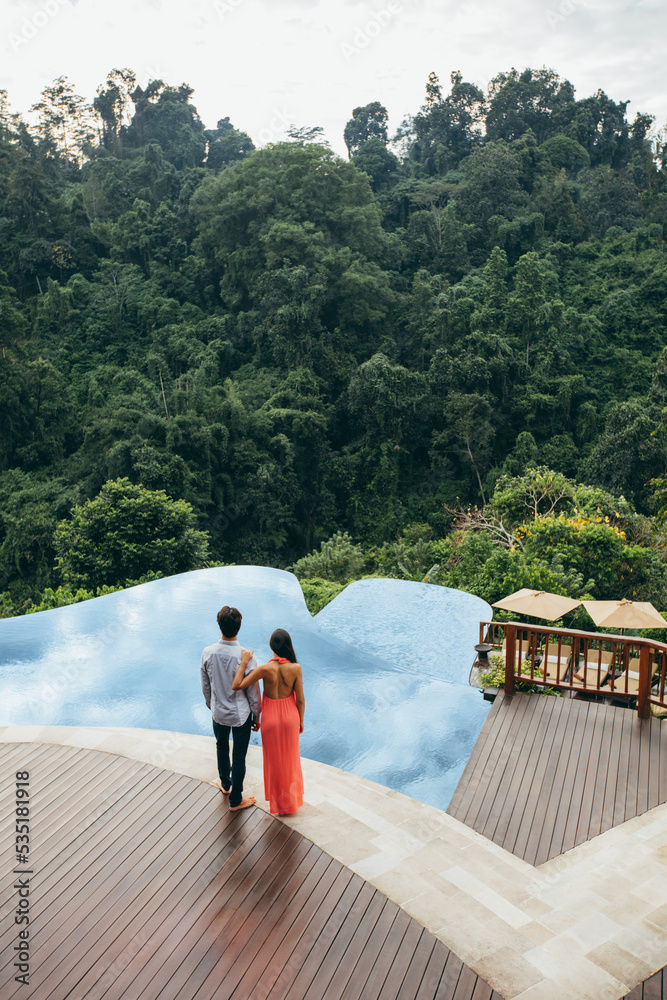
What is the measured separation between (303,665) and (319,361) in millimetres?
18071

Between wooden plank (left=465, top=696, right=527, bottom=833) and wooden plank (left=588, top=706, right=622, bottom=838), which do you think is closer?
wooden plank (left=588, top=706, right=622, bottom=838)

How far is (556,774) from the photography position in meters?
4.93

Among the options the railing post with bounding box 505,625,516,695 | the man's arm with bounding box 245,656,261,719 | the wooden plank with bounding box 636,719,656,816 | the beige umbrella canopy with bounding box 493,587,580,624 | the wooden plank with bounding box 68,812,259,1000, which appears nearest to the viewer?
the wooden plank with bounding box 68,812,259,1000

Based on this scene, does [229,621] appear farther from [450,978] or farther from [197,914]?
[450,978]

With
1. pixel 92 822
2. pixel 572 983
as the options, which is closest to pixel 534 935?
A: pixel 572 983

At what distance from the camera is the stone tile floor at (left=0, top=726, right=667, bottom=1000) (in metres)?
3.09

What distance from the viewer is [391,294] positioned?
25391mm

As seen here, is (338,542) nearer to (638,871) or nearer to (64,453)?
(64,453)

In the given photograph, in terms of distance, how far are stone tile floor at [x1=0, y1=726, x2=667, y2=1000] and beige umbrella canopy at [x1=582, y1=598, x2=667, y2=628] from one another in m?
2.29

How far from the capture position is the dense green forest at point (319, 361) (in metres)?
17.2

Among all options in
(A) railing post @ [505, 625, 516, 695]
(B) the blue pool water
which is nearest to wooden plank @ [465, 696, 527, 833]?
(A) railing post @ [505, 625, 516, 695]

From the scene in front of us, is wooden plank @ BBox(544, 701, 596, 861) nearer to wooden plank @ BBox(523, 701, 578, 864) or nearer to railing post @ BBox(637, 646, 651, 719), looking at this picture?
wooden plank @ BBox(523, 701, 578, 864)

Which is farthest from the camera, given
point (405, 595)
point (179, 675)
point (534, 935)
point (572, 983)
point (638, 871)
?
point (405, 595)

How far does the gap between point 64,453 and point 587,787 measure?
64.9 feet
